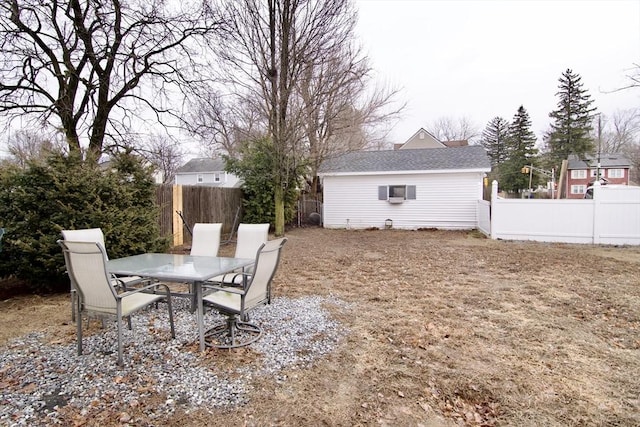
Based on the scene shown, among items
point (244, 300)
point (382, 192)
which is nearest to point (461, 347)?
point (244, 300)

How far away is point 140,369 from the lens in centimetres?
275

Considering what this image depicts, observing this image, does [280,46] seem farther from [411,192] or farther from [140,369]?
[140,369]

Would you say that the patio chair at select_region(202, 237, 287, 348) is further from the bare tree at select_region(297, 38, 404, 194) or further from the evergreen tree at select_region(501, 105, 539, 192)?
the evergreen tree at select_region(501, 105, 539, 192)

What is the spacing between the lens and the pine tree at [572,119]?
28.9 m

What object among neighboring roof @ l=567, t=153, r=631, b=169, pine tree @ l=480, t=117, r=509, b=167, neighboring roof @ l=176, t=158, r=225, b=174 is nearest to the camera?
neighboring roof @ l=176, t=158, r=225, b=174

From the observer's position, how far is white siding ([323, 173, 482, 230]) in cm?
1321

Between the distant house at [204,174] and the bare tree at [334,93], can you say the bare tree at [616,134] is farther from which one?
the distant house at [204,174]

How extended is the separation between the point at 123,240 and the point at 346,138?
11.1 metres

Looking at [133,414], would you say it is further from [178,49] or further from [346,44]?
[346,44]

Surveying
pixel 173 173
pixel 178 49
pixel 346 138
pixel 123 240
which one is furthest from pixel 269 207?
pixel 173 173

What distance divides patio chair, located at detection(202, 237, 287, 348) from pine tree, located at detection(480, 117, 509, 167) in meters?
41.0

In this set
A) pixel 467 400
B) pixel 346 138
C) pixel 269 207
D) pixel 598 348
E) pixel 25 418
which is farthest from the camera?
pixel 346 138

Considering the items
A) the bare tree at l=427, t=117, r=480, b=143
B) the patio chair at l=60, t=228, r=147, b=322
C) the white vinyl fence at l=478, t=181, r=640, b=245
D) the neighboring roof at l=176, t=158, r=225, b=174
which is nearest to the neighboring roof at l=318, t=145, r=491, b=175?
the white vinyl fence at l=478, t=181, r=640, b=245

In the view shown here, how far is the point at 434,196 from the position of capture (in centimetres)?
1355
